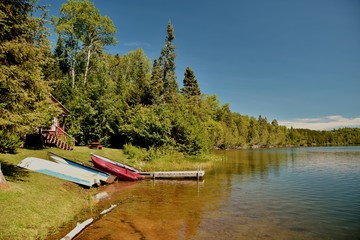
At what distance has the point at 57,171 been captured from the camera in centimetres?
1758

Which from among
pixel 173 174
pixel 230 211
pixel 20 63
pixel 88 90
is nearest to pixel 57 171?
pixel 20 63

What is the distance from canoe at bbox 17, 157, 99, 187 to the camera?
17094mm

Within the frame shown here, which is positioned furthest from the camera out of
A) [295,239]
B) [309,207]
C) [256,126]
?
[256,126]

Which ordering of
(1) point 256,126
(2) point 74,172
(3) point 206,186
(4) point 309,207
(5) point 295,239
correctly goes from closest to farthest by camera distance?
(5) point 295,239 < (4) point 309,207 < (2) point 74,172 < (3) point 206,186 < (1) point 256,126

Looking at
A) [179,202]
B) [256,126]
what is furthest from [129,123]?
[256,126]

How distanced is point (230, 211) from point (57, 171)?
11774 mm

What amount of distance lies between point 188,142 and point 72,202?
25983 mm

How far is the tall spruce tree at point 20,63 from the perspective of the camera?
432 inches

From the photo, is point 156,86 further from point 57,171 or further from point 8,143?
point 57,171

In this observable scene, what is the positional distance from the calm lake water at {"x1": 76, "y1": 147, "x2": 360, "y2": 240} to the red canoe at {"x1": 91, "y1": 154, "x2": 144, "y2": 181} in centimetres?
154

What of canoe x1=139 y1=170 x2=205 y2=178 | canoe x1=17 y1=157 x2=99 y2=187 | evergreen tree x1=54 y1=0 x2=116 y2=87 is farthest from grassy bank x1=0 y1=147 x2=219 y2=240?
evergreen tree x1=54 y1=0 x2=116 y2=87

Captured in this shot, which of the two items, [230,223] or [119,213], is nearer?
[230,223]

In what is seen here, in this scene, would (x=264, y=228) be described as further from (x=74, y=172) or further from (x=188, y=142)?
(x=188, y=142)

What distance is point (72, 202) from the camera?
1297cm
